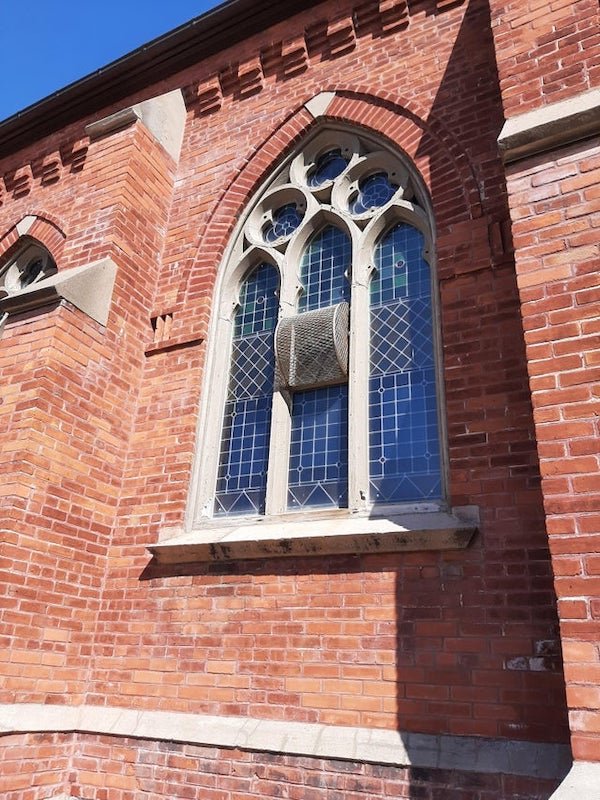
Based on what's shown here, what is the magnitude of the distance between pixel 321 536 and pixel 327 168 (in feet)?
11.8

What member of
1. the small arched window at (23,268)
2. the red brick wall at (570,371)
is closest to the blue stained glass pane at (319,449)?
the red brick wall at (570,371)

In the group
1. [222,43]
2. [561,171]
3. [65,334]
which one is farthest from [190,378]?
[222,43]

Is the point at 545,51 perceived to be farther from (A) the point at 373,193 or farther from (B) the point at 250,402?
(B) the point at 250,402

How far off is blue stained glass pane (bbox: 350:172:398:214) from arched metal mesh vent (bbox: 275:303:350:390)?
1.01m

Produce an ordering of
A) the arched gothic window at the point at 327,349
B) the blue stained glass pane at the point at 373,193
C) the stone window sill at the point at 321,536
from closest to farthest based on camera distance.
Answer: the stone window sill at the point at 321,536, the arched gothic window at the point at 327,349, the blue stained glass pane at the point at 373,193

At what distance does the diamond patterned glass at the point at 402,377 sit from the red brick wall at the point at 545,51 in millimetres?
1368

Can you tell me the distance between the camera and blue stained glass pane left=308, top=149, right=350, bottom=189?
5680mm

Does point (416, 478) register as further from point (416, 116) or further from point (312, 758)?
point (416, 116)

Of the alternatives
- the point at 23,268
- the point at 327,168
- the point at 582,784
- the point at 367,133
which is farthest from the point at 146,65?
the point at 582,784

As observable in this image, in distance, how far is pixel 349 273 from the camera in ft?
16.9

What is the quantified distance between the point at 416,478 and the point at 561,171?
6.65 feet

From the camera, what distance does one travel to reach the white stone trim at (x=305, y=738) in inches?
118

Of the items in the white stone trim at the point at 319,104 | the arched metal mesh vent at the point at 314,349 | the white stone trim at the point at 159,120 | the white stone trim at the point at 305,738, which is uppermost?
the white stone trim at the point at 159,120

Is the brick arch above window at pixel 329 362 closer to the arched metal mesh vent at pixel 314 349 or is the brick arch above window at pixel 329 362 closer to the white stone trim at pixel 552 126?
the arched metal mesh vent at pixel 314 349
